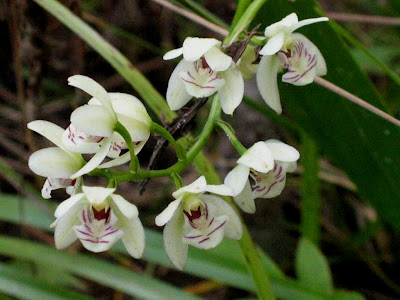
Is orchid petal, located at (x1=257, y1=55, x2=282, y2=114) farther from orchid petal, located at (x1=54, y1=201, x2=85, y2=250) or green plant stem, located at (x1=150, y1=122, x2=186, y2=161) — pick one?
orchid petal, located at (x1=54, y1=201, x2=85, y2=250)

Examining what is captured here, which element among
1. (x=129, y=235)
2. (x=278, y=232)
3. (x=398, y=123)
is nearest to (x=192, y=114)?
(x=129, y=235)

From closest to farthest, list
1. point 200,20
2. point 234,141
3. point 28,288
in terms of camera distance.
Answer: point 234,141, point 200,20, point 28,288

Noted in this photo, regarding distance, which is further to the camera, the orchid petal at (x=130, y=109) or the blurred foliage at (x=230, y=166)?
the blurred foliage at (x=230, y=166)

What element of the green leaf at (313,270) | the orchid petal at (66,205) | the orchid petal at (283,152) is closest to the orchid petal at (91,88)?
the orchid petal at (66,205)

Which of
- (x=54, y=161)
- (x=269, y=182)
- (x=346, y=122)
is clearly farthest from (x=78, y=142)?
(x=346, y=122)

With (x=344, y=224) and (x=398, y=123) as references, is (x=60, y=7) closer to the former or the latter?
(x=398, y=123)

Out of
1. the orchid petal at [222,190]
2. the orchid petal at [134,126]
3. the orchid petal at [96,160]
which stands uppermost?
the orchid petal at [134,126]

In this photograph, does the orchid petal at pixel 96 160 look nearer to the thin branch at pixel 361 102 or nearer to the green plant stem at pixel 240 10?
the green plant stem at pixel 240 10

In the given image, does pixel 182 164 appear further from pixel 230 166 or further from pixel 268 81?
pixel 230 166

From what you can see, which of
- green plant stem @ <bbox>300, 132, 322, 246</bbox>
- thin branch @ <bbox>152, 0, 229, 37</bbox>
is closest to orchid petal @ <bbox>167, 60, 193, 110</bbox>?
thin branch @ <bbox>152, 0, 229, 37</bbox>
